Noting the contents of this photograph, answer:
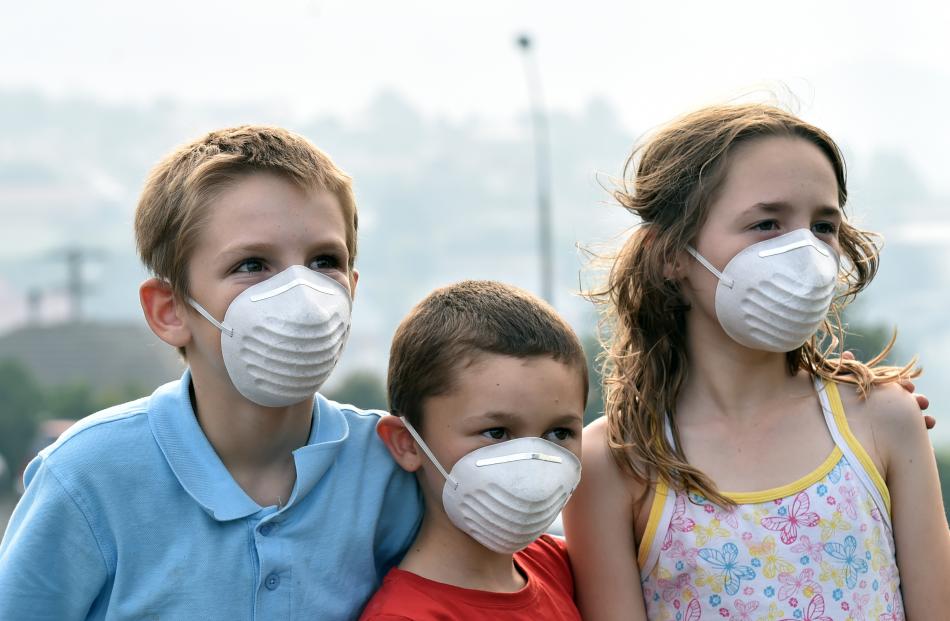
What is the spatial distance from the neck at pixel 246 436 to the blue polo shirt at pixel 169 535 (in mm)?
60

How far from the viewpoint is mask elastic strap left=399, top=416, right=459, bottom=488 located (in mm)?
3180

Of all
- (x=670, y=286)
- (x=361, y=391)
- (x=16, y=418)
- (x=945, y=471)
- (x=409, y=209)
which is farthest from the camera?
(x=409, y=209)

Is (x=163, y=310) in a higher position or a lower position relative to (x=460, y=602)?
higher

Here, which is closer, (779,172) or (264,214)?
(264,214)

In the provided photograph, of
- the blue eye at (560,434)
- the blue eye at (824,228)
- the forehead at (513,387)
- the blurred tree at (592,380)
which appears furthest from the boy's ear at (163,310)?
the blue eye at (824,228)

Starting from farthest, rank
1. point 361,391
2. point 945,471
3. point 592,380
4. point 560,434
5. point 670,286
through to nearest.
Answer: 1. point 361,391
2. point 945,471
3. point 592,380
4. point 670,286
5. point 560,434

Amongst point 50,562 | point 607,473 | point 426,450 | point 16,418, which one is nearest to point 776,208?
point 607,473

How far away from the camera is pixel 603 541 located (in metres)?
3.35

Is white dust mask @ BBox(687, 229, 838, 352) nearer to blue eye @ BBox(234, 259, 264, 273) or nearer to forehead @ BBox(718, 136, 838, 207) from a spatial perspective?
forehead @ BBox(718, 136, 838, 207)

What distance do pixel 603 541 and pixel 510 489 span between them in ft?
1.38

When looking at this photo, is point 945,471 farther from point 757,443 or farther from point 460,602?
point 460,602

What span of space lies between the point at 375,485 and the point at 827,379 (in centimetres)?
133

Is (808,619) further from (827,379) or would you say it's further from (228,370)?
(228,370)

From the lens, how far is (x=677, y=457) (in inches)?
134
